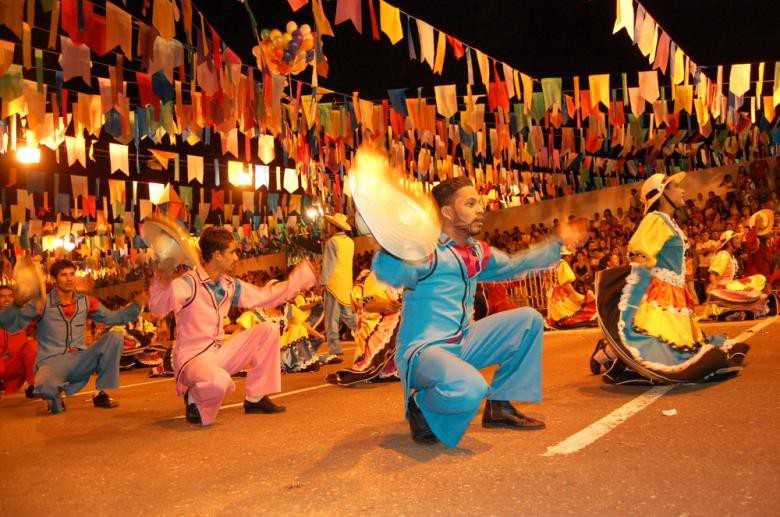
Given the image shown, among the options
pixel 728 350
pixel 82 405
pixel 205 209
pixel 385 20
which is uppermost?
pixel 385 20

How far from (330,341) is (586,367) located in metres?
3.71

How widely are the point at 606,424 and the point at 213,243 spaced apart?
2.98m

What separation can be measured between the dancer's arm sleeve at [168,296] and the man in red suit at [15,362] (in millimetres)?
3753

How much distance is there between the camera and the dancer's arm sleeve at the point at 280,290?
491cm

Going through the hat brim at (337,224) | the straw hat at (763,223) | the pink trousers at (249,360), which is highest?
the hat brim at (337,224)

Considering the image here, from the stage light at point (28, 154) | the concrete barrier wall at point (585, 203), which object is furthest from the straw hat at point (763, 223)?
the stage light at point (28, 154)

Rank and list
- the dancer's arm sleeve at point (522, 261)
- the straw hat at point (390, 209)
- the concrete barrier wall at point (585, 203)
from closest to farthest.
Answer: the straw hat at point (390, 209) → the dancer's arm sleeve at point (522, 261) → the concrete barrier wall at point (585, 203)

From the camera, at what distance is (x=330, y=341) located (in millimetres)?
8969

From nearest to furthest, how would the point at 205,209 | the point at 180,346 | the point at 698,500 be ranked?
the point at 698,500, the point at 180,346, the point at 205,209

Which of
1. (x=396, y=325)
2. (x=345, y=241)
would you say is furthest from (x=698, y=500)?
(x=345, y=241)

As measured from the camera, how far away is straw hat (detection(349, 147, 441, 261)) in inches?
133

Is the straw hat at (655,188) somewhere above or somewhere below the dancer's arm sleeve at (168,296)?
above

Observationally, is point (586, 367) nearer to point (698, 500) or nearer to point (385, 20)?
point (698, 500)

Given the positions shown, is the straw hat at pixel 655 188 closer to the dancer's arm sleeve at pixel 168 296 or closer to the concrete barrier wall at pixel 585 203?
the dancer's arm sleeve at pixel 168 296
